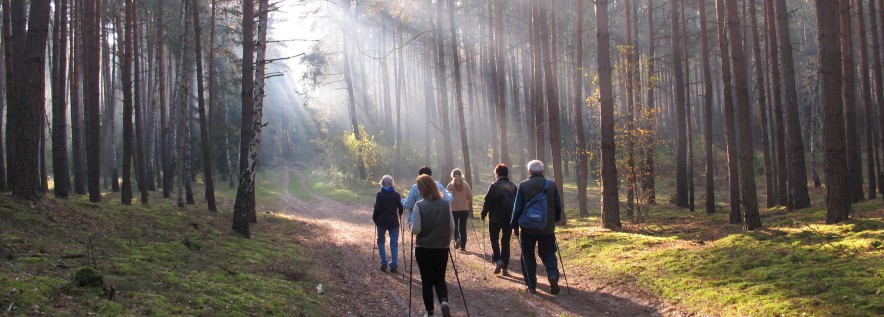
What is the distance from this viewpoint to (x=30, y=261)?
760cm

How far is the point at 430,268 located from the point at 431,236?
45cm

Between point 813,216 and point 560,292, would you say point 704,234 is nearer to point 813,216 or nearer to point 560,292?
point 813,216

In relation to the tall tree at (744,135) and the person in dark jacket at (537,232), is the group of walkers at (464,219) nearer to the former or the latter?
the person in dark jacket at (537,232)

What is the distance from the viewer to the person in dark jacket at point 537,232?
371 inches

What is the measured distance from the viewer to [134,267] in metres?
8.45

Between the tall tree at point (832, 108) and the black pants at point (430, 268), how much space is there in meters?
8.30

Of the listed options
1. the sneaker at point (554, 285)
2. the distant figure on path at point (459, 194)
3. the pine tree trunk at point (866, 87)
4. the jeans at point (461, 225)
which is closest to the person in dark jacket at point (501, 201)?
the sneaker at point (554, 285)

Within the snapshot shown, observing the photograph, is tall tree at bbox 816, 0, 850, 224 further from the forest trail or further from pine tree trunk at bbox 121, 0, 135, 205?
pine tree trunk at bbox 121, 0, 135, 205

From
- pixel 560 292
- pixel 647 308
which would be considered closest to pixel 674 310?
pixel 647 308

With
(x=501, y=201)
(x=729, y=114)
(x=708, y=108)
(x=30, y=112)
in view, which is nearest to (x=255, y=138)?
(x=30, y=112)

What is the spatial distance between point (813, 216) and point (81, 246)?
615 inches

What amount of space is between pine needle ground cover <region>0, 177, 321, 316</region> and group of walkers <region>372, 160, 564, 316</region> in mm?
1688

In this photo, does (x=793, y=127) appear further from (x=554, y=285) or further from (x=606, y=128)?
(x=554, y=285)

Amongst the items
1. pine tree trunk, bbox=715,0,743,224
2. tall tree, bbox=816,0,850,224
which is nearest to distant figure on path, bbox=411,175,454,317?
tall tree, bbox=816,0,850,224
